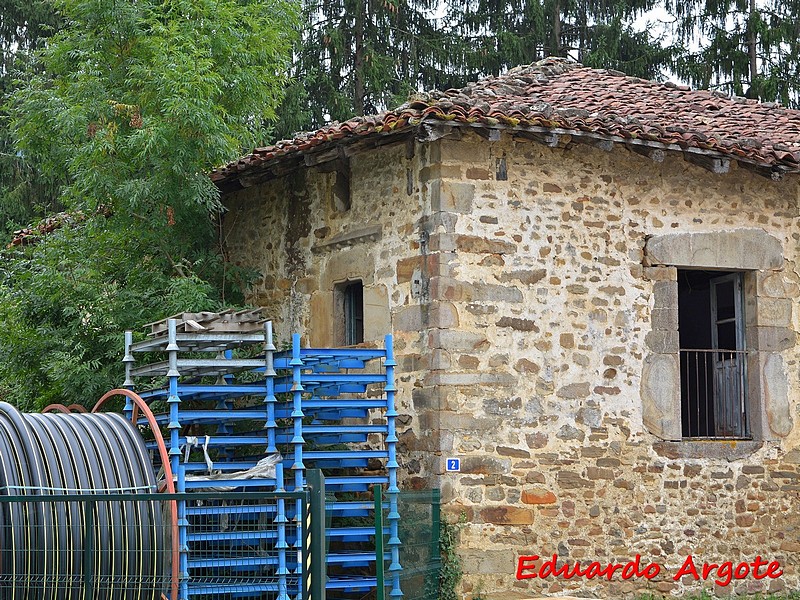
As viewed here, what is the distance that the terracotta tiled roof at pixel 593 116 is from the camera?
10969 mm

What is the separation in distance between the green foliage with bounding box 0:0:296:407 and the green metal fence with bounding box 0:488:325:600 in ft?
9.78

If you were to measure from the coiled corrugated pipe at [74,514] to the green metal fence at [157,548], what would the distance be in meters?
0.01

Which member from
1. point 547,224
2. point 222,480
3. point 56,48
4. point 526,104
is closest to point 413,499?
point 222,480

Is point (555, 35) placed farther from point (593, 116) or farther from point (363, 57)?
point (593, 116)

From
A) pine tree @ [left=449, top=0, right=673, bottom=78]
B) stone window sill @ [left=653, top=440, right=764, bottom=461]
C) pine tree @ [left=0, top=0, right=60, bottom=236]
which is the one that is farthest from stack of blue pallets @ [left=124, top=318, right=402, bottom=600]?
pine tree @ [left=449, top=0, right=673, bottom=78]

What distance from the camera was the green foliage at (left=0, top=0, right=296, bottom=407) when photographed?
1293 centimetres

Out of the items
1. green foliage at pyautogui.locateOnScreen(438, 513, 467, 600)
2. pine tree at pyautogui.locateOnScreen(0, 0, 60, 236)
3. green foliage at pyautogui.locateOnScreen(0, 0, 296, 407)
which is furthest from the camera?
pine tree at pyautogui.locateOnScreen(0, 0, 60, 236)

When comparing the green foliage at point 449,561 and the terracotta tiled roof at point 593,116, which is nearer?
the green foliage at point 449,561

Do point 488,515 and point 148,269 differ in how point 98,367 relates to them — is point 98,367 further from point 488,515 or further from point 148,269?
point 488,515

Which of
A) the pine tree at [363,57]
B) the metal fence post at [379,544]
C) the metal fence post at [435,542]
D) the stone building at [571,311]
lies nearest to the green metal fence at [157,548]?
the metal fence post at [379,544]

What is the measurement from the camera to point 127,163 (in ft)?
44.0
